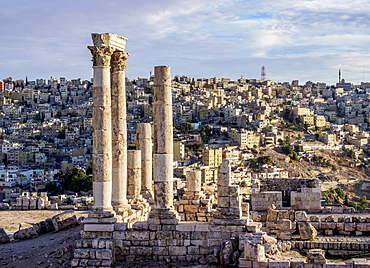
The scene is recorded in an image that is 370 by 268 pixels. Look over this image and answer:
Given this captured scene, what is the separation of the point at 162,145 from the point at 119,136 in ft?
5.46

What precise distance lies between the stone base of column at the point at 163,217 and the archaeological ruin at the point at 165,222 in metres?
0.03

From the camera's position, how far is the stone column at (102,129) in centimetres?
1700

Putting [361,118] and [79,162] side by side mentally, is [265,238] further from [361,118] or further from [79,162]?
[361,118]

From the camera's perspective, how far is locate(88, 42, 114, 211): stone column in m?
17.0

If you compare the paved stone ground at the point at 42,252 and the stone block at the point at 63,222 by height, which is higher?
the stone block at the point at 63,222

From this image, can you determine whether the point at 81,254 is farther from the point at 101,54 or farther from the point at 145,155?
the point at 145,155

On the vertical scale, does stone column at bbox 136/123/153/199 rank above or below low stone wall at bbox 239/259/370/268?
above

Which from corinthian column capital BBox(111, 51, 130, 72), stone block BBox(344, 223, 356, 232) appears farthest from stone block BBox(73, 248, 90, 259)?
stone block BBox(344, 223, 356, 232)

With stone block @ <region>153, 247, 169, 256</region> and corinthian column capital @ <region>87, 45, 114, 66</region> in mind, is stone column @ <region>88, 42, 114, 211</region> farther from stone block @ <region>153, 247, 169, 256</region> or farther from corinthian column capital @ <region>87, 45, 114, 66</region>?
stone block @ <region>153, 247, 169, 256</region>

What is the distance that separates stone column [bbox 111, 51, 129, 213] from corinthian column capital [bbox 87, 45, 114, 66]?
1068mm

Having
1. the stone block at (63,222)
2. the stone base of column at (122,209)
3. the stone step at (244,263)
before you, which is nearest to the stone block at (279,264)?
the stone step at (244,263)

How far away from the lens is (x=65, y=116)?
545 feet

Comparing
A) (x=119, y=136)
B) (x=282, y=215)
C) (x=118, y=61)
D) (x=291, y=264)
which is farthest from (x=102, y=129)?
(x=282, y=215)

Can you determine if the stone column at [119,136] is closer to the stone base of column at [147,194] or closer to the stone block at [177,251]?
the stone block at [177,251]
